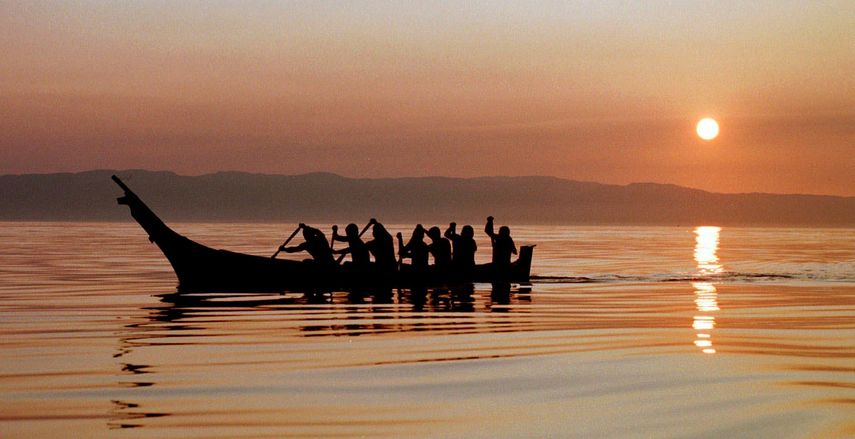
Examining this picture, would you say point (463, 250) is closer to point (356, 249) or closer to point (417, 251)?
point (417, 251)

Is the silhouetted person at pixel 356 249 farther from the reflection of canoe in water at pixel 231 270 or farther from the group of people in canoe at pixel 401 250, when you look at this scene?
the reflection of canoe in water at pixel 231 270

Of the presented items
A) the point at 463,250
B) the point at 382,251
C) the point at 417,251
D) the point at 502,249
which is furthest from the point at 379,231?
the point at 502,249

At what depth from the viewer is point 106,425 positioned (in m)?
11.1

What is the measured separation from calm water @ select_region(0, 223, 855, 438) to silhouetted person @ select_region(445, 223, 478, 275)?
17.2 ft

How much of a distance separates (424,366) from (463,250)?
18.1m

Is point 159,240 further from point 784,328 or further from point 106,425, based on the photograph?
point 106,425

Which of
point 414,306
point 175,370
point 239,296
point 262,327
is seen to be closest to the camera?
point 175,370

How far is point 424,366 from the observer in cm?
1520

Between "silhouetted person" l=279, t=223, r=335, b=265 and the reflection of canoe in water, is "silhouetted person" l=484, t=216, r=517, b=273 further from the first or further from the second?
"silhouetted person" l=279, t=223, r=335, b=265

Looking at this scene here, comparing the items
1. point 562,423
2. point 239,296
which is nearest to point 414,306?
point 239,296

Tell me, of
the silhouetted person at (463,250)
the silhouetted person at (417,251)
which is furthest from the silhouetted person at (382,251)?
the silhouetted person at (463,250)

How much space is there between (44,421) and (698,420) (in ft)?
21.6

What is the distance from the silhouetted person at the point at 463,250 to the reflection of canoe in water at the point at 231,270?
118 inches

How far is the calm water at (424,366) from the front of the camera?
37.6 ft
